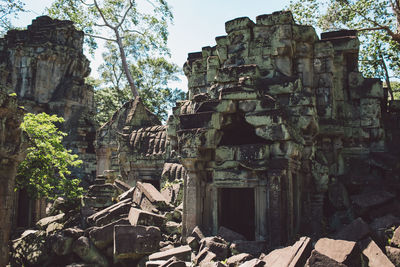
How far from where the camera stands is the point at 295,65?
10.2 meters

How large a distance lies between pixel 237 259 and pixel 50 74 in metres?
21.7

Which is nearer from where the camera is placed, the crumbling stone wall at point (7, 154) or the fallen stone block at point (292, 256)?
the fallen stone block at point (292, 256)

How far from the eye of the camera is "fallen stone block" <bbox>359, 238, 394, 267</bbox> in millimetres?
5691

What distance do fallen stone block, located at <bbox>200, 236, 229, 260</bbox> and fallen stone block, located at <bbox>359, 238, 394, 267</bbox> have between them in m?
2.26

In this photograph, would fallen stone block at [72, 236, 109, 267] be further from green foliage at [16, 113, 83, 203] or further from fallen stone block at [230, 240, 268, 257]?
green foliage at [16, 113, 83, 203]

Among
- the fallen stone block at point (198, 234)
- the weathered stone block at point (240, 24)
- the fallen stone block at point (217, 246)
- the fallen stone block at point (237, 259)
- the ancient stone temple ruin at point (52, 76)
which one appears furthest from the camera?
the ancient stone temple ruin at point (52, 76)

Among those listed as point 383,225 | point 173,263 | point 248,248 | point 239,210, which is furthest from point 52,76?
point 383,225

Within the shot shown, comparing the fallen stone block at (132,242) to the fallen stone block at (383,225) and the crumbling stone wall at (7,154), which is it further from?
the fallen stone block at (383,225)

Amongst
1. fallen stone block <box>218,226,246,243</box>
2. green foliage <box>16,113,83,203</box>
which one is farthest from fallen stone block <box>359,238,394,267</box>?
green foliage <box>16,113,83,203</box>

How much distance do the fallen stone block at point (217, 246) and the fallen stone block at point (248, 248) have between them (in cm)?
15

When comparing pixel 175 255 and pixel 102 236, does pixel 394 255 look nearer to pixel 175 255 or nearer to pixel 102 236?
pixel 175 255

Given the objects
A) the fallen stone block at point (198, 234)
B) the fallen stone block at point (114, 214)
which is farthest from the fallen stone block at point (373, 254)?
the fallen stone block at point (114, 214)

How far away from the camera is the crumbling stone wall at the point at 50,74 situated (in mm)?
24031

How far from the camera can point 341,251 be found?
5504 mm
